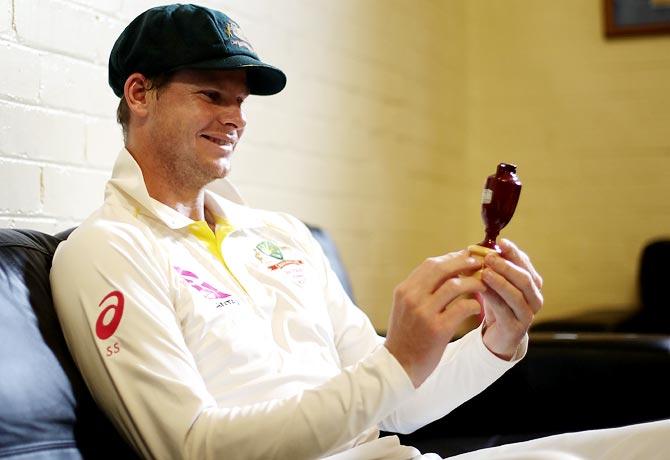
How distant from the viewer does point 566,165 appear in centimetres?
443

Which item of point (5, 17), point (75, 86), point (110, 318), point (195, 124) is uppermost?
point (5, 17)

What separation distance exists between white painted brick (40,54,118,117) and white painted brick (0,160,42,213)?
0.16 metres

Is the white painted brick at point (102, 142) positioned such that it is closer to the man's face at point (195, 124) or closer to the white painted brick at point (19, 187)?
the white painted brick at point (19, 187)

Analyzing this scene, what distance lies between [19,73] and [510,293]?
1118 mm

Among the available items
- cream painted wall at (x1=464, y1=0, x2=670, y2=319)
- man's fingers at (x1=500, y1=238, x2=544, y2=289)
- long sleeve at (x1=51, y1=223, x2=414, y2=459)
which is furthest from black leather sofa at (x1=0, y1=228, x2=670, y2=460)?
cream painted wall at (x1=464, y1=0, x2=670, y2=319)

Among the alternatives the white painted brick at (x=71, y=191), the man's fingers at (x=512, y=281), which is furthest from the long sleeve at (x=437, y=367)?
the white painted brick at (x=71, y=191)

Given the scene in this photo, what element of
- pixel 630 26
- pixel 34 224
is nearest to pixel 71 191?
pixel 34 224

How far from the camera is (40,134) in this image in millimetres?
1981

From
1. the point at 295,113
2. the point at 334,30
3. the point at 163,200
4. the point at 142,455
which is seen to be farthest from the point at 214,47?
the point at 334,30

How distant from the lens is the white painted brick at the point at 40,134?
190 cm

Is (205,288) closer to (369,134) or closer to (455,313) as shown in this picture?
(455,313)

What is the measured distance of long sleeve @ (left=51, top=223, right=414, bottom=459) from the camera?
51.6 inches

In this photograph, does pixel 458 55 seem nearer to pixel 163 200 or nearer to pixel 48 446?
pixel 163 200

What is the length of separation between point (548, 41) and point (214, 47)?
124 inches
